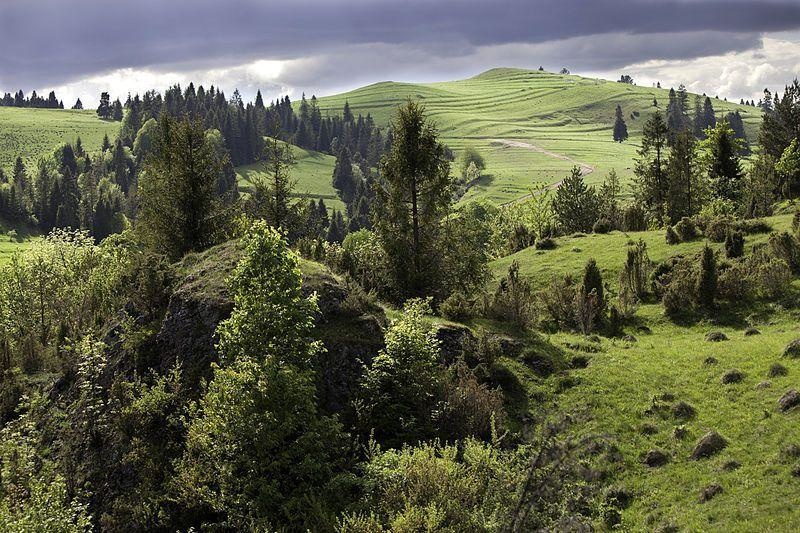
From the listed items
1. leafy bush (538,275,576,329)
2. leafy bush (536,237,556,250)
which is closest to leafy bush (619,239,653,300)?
leafy bush (538,275,576,329)

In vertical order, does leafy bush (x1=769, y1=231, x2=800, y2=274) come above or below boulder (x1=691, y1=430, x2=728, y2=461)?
above

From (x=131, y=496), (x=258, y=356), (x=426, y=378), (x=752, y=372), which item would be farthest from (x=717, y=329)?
(x=131, y=496)

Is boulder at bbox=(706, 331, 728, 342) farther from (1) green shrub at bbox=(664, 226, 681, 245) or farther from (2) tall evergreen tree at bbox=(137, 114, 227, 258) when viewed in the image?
(2) tall evergreen tree at bbox=(137, 114, 227, 258)

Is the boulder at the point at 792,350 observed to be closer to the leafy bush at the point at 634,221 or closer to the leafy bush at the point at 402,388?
the leafy bush at the point at 402,388

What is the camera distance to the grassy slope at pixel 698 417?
17.5 meters

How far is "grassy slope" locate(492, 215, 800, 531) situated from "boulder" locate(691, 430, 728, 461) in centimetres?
23

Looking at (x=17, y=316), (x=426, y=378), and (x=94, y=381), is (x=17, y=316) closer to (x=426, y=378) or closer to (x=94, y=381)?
(x=94, y=381)

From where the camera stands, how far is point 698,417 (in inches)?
867

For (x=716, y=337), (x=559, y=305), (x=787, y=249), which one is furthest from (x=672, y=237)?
(x=716, y=337)

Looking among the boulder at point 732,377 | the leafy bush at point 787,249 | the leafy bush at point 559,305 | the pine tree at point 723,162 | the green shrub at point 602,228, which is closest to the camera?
the boulder at point 732,377

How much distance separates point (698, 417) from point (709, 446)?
2115 millimetres

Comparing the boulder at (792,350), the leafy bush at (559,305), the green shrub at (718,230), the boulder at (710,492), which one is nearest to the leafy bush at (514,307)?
the leafy bush at (559,305)

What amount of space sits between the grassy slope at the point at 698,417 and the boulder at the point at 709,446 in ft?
0.76

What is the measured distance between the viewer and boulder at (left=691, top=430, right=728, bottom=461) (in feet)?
65.4
